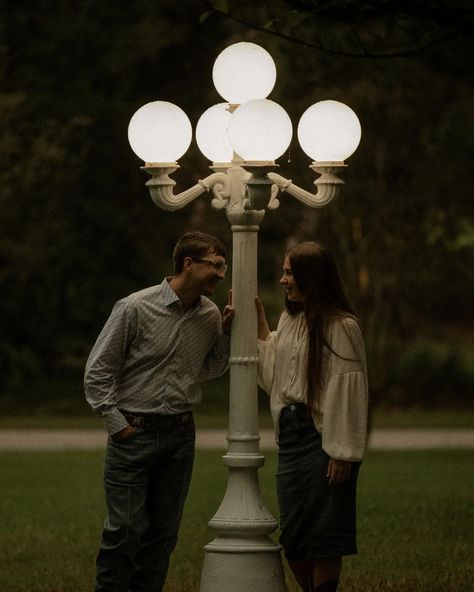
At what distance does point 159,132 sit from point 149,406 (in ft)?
4.18

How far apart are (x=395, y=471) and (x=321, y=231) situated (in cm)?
369

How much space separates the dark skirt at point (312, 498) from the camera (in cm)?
743

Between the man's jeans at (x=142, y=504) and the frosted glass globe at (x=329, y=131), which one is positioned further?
the frosted glass globe at (x=329, y=131)

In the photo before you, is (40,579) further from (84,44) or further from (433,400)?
(84,44)

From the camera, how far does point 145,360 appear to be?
25.0ft

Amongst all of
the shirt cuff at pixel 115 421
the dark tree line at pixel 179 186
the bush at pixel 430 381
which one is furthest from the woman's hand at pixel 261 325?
the bush at pixel 430 381

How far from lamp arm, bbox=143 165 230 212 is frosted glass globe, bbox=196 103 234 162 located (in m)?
0.20

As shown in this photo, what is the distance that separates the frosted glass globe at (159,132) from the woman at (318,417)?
0.77 meters

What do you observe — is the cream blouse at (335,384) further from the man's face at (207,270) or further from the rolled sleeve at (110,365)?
the rolled sleeve at (110,365)

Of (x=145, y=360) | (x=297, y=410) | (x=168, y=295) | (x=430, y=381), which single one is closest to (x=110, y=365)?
(x=145, y=360)

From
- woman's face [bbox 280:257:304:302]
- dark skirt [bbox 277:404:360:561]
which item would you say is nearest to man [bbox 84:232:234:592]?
woman's face [bbox 280:257:304:302]

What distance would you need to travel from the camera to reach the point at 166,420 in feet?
24.9

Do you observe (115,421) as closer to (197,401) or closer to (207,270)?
(197,401)

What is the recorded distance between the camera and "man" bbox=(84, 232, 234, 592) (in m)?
7.54
